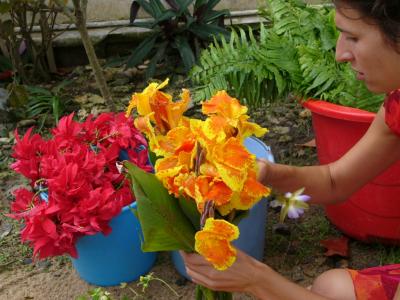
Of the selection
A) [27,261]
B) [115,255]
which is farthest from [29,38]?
[115,255]

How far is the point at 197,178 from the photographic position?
953 mm

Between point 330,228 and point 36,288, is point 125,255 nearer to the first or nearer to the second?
point 36,288

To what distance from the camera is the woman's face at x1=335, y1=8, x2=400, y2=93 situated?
1.21m

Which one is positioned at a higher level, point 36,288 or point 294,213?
point 294,213

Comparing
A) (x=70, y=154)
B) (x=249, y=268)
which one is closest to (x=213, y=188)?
(x=249, y=268)

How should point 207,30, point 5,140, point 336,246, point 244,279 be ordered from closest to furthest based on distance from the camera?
point 244,279
point 336,246
point 5,140
point 207,30

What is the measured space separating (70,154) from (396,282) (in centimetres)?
110

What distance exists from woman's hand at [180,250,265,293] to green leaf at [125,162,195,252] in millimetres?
55

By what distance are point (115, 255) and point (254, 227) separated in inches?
20.5

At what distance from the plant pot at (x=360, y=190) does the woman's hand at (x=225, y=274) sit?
82cm

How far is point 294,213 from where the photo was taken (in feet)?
3.75

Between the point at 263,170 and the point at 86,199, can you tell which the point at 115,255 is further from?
the point at 263,170

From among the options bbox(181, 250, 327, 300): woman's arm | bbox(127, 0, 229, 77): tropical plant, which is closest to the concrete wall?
bbox(127, 0, 229, 77): tropical plant

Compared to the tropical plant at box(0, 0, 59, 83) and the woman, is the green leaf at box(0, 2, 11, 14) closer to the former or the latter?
the tropical plant at box(0, 0, 59, 83)
